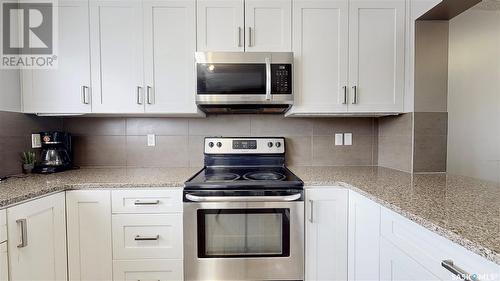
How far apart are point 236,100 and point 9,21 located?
1717mm

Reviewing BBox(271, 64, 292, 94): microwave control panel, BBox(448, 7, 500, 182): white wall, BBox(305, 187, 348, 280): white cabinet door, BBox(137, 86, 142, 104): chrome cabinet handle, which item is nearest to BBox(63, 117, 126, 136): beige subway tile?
BBox(137, 86, 142, 104): chrome cabinet handle

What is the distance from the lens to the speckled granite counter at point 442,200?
2.42 feet

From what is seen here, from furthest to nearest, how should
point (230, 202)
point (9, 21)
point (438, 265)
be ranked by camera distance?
point (9, 21) → point (230, 202) → point (438, 265)

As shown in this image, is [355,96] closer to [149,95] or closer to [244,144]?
[244,144]

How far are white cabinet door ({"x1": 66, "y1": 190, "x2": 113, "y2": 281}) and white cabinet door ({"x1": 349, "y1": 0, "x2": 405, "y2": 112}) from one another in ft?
6.18

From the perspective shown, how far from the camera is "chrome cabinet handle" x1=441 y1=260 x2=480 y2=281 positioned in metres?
0.72

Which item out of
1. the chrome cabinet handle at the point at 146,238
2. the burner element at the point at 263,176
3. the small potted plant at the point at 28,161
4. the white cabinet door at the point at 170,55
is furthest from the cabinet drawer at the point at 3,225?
the burner element at the point at 263,176

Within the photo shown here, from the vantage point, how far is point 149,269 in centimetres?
161

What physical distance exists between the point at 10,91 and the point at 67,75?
0.38 meters

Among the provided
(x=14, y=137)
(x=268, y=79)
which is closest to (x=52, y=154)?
(x=14, y=137)

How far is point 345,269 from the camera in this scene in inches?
64.2

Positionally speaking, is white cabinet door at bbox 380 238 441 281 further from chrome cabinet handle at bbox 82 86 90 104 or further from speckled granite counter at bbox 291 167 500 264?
chrome cabinet handle at bbox 82 86 90 104

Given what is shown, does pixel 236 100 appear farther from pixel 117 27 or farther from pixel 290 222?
pixel 117 27

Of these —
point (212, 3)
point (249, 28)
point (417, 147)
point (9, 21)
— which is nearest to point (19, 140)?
point (9, 21)
